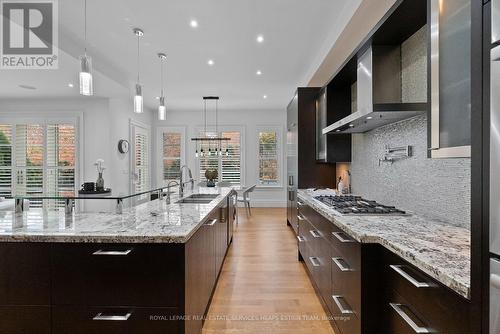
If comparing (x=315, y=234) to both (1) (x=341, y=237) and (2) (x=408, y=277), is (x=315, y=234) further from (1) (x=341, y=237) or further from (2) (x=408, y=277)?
(2) (x=408, y=277)

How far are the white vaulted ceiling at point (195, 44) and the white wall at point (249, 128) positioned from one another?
2.11m

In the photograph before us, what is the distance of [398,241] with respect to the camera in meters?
1.30

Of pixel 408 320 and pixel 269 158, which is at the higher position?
pixel 269 158

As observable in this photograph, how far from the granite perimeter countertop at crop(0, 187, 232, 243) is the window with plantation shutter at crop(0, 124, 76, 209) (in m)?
5.06

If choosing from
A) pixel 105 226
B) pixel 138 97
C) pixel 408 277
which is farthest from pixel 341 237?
pixel 138 97

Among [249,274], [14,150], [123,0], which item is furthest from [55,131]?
[249,274]

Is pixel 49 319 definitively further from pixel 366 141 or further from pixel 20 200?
pixel 366 141

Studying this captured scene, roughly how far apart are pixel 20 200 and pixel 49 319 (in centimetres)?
111

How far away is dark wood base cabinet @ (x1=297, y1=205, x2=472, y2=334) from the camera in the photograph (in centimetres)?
97

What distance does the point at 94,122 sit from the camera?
6379mm

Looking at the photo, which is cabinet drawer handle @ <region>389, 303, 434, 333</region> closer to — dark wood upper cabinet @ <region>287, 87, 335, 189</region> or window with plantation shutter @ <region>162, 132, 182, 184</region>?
dark wood upper cabinet @ <region>287, 87, 335, 189</region>

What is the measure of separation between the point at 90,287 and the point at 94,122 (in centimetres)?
596

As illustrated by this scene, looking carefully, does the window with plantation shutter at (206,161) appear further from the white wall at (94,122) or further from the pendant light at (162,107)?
the pendant light at (162,107)

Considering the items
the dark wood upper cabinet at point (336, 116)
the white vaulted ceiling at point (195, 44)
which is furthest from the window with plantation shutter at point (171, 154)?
the dark wood upper cabinet at point (336, 116)
